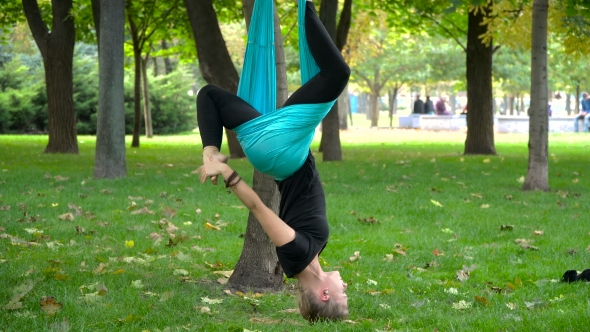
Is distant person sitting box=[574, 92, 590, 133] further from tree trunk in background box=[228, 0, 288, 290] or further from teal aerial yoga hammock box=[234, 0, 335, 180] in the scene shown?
teal aerial yoga hammock box=[234, 0, 335, 180]

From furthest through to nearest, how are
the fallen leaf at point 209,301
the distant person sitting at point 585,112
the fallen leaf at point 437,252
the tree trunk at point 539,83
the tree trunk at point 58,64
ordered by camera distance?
the distant person sitting at point 585,112 < the tree trunk at point 58,64 < the tree trunk at point 539,83 < the fallen leaf at point 437,252 < the fallen leaf at point 209,301

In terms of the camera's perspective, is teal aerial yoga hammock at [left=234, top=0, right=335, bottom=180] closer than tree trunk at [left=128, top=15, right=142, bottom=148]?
Yes

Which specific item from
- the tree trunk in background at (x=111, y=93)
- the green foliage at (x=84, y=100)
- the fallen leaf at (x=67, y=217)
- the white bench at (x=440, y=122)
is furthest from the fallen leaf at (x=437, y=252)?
the white bench at (x=440, y=122)

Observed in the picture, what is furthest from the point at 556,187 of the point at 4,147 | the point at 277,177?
the point at 4,147

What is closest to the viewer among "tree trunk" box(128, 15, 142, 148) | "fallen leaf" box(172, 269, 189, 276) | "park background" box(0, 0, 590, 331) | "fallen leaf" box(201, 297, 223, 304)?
"park background" box(0, 0, 590, 331)

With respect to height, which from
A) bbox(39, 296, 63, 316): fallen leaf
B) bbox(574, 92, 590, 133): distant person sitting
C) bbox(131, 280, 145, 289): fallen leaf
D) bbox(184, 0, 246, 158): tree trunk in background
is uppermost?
bbox(184, 0, 246, 158): tree trunk in background

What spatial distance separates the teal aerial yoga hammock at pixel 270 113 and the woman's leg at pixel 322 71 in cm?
5

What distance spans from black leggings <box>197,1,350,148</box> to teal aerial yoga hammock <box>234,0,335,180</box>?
0.06 meters

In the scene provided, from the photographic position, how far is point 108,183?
13.0m

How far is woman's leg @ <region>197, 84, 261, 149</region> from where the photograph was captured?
17.1ft

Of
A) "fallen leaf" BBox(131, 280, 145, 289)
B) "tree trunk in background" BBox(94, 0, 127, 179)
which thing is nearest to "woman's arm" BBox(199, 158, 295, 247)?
"fallen leaf" BBox(131, 280, 145, 289)

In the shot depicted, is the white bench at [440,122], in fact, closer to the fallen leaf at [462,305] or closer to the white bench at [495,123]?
the white bench at [495,123]

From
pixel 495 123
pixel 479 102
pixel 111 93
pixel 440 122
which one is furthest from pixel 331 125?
pixel 440 122

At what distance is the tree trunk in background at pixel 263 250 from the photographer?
6.66 meters
